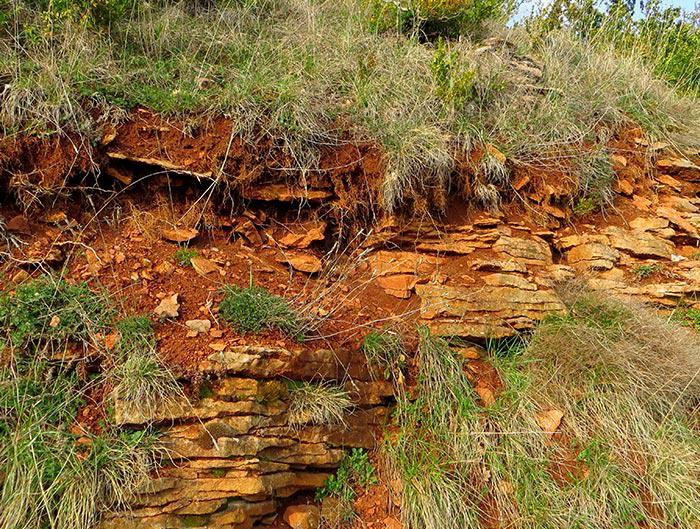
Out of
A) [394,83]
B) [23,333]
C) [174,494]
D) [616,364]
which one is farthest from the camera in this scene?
[394,83]

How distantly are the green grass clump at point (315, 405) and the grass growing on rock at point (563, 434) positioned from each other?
38cm

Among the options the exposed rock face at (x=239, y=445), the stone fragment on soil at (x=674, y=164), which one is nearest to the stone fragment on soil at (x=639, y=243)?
the stone fragment on soil at (x=674, y=164)

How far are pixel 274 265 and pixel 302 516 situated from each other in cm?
163

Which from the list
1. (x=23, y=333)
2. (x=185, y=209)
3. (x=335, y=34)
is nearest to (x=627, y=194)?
(x=335, y=34)

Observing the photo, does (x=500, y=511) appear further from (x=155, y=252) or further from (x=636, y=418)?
(x=155, y=252)

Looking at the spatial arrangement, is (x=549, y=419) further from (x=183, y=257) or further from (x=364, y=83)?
(x=364, y=83)

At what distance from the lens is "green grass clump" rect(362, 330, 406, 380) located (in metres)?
3.46

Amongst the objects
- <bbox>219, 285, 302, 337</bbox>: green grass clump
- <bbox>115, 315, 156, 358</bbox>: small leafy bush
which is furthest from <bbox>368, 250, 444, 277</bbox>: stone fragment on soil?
<bbox>115, 315, 156, 358</bbox>: small leafy bush

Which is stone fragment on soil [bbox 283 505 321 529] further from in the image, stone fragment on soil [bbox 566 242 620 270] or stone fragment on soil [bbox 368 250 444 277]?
A: stone fragment on soil [bbox 566 242 620 270]

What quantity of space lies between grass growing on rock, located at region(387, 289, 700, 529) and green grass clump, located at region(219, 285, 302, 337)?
0.85 meters

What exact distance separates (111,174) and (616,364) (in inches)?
137

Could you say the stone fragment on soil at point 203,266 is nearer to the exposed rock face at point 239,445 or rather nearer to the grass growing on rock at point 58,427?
the grass growing on rock at point 58,427

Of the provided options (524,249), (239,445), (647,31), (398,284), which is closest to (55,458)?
(239,445)

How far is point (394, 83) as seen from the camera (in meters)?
4.62
